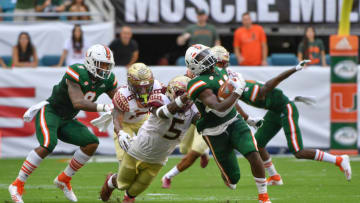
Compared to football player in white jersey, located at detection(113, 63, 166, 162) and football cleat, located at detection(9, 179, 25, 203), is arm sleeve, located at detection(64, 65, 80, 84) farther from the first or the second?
football cleat, located at detection(9, 179, 25, 203)

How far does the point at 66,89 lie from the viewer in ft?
25.3

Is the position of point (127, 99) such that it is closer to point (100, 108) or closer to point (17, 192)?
point (100, 108)

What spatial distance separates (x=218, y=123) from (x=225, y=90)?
39cm

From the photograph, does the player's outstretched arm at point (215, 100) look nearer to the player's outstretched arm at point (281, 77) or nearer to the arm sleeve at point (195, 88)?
the arm sleeve at point (195, 88)

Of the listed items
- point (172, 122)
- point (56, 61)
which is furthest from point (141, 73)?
point (56, 61)

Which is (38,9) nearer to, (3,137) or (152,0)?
(152,0)

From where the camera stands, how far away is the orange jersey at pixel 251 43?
1275 centimetres

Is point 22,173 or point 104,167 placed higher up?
point 22,173

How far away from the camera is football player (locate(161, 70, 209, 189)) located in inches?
345

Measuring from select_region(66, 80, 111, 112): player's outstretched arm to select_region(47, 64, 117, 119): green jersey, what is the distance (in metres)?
0.06

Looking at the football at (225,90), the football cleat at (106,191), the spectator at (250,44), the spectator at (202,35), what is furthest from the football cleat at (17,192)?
the spectator at (250,44)

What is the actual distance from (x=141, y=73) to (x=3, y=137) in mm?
5482

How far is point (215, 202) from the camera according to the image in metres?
7.32

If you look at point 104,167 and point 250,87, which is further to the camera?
point 104,167
